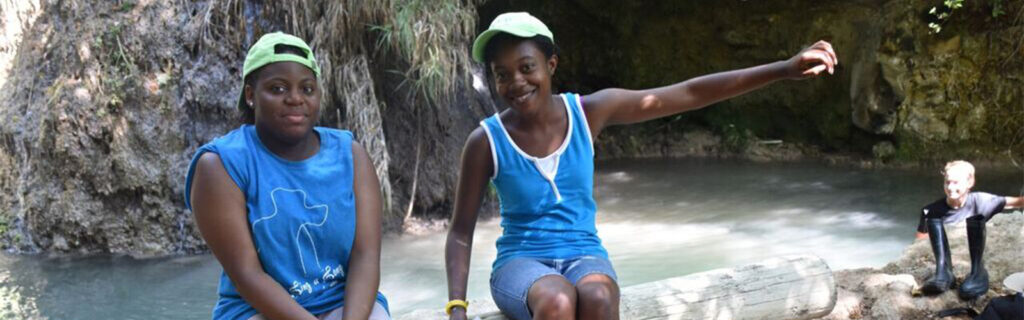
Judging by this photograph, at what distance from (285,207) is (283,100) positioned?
0.91 feet

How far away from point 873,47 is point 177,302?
6911 mm

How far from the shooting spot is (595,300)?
7.78 ft

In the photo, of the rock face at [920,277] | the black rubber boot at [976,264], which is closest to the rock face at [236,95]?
the rock face at [920,277]

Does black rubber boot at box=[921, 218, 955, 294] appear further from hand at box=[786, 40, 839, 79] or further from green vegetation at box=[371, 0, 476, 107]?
green vegetation at box=[371, 0, 476, 107]

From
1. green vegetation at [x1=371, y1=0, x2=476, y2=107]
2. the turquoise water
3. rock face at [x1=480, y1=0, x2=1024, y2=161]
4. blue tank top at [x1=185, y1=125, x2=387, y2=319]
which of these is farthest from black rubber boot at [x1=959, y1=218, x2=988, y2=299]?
rock face at [x1=480, y1=0, x2=1024, y2=161]

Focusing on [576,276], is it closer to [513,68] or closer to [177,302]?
[513,68]

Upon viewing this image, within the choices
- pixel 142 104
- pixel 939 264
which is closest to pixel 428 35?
pixel 142 104

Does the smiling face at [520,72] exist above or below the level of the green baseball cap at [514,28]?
below

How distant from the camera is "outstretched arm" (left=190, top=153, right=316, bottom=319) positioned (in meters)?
2.23

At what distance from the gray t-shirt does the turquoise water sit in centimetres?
127

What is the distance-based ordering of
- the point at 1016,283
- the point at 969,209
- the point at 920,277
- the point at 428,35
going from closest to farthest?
the point at 1016,283, the point at 920,277, the point at 969,209, the point at 428,35

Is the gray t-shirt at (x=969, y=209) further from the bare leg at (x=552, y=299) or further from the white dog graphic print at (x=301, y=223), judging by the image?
the white dog graphic print at (x=301, y=223)

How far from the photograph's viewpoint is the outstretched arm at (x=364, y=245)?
7.72ft

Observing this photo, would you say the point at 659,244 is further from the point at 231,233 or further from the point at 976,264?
the point at 231,233
